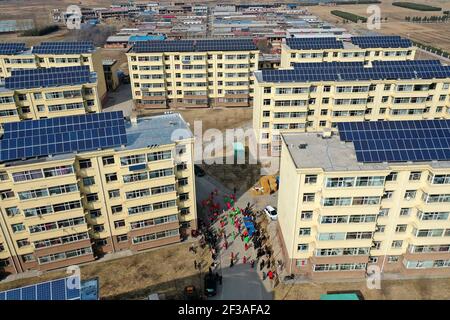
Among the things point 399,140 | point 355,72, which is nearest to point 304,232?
point 399,140

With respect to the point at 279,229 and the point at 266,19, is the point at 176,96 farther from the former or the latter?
the point at 266,19

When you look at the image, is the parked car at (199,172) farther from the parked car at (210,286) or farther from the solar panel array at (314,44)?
the solar panel array at (314,44)

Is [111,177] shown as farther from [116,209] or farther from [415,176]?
[415,176]

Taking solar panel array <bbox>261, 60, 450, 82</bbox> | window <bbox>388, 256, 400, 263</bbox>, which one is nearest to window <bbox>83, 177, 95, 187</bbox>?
window <bbox>388, 256, 400, 263</bbox>

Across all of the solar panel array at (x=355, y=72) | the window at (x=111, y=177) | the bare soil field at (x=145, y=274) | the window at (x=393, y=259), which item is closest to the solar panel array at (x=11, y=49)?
the solar panel array at (x=355, y=72)

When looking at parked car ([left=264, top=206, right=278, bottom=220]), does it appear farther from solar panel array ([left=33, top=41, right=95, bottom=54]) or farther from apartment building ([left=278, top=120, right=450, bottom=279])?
solar panel array ([left=33, top=41, right=95, bottom=54])
